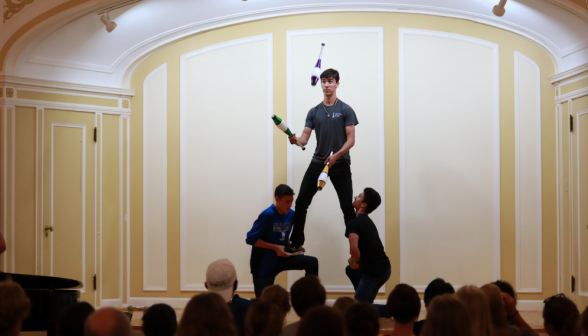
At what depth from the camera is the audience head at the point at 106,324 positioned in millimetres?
1711

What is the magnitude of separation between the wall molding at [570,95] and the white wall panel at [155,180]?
12.3 ft

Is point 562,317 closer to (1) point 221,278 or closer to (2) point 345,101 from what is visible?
(1) point 221,278

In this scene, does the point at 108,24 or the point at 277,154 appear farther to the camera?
the point at 277,154

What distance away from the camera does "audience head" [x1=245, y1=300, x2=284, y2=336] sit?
2.03 m

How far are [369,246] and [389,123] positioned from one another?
1.62 m

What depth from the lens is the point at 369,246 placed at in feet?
13.1

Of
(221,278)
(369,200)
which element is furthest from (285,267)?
(221,278)

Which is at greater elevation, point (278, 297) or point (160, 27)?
point (160, 27)

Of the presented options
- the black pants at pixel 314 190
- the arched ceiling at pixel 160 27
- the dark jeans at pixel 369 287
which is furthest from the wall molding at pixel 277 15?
the dark jeans at pixel 369 287

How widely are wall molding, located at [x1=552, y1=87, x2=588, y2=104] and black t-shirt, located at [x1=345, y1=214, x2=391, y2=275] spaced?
7.65ft

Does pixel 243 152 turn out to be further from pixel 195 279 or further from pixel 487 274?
pixel 487 274

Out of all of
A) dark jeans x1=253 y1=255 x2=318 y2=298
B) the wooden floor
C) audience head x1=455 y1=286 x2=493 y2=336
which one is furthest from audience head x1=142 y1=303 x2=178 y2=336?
dark jeans x1=253 y1=255 x2=318 y2=298

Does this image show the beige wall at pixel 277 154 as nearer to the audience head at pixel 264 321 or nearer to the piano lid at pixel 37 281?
the piano lid at pixel 37 281

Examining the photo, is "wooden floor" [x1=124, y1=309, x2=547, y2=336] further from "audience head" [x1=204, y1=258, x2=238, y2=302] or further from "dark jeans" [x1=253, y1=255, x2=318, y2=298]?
"audience head" [x1=204, y1=258, x2=238, y2=302]
